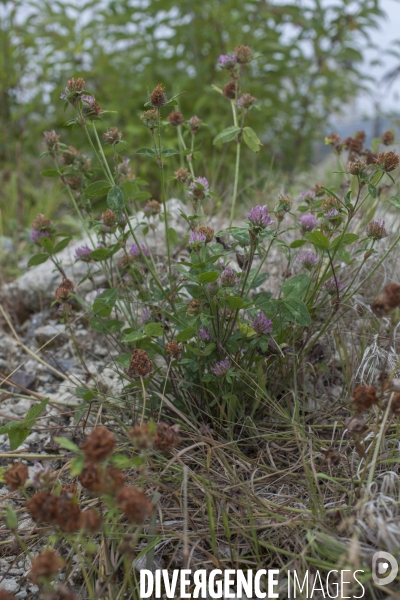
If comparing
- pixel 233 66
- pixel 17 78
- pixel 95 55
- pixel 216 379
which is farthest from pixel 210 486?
pixel 17 78

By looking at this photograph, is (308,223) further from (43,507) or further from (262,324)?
(43,507)

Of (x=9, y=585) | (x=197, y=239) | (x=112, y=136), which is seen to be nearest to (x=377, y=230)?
(x=197, y=239)

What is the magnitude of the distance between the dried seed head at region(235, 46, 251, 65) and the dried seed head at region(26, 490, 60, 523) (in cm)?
111

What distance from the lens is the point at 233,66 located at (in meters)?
1.41

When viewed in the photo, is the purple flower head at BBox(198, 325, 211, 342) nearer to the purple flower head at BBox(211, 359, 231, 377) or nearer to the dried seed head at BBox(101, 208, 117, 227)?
the purple flower head at BBox(211, 359, 231, 377)

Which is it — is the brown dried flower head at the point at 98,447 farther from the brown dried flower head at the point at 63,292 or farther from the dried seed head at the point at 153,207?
the dried seed head at the point at 153,207

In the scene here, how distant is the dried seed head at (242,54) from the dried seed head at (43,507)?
111 centimetres

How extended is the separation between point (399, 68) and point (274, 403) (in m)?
3.50

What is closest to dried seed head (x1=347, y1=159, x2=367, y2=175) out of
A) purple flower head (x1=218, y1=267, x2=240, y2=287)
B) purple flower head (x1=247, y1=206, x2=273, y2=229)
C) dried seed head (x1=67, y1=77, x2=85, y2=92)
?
purple flower head (x1=247, y1=206, x2=273, y2=229)

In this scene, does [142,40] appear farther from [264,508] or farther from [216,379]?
[264,508]

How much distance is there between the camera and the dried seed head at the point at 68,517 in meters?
0.81

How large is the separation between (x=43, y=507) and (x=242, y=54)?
114cm

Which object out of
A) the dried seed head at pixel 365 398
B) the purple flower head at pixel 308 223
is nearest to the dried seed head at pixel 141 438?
the dried seed head at pixel 365 398

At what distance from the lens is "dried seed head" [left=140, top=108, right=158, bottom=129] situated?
115 cm
